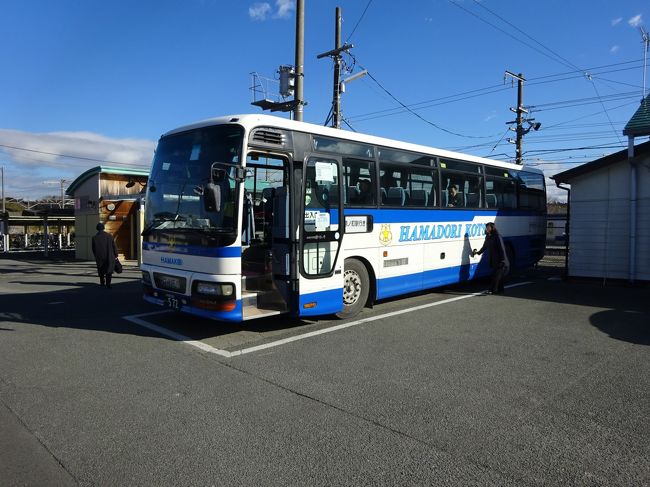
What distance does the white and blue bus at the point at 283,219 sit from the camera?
6.85m

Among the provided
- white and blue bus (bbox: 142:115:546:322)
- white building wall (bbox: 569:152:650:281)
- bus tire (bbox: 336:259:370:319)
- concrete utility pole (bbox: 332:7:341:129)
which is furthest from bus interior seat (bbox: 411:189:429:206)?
concrete utility pole (bbox: 332:7:341:129)

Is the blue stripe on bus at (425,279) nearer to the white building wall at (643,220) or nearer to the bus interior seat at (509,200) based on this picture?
the bus interior seat at (509,200)

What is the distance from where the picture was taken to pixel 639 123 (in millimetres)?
11617

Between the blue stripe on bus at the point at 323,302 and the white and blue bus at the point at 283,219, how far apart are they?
0.05 feet

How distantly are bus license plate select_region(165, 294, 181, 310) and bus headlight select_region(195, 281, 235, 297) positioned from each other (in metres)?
0.64

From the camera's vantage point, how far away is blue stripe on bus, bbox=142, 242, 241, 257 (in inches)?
263

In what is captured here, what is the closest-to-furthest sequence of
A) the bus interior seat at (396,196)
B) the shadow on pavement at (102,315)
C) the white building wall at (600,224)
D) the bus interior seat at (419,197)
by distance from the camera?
the shadow on pavement at (102,315) → the bus interior seat at (396,196) → the bus interior seat at (419,197) → the white building wall at (600,224)

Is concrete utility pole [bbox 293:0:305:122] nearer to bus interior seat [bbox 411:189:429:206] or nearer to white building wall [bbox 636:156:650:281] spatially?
bus interior seat [bbox 411:189:429:206]

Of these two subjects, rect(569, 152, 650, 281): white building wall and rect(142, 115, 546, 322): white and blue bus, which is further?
rect(569, 152, 650, 281): white building wall

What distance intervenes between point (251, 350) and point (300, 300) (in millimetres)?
1160

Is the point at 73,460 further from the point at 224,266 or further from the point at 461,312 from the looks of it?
the point at 461,312

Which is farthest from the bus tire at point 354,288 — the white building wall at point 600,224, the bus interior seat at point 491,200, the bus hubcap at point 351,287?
the white building wall at point 600,224

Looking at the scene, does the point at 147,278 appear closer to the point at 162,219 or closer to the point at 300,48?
the point at 162,219

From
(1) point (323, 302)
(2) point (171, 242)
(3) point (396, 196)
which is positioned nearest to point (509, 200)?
(3) point (396, 196)
